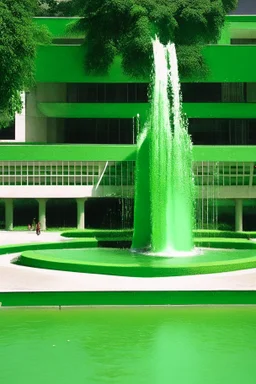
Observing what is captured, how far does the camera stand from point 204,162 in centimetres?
5119

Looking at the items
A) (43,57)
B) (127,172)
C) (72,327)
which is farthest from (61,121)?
(72,327)

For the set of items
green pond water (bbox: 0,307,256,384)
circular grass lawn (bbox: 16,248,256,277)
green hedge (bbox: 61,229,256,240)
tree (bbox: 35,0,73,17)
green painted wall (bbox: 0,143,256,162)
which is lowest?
green pond water (bbox: 0,307,256,384)

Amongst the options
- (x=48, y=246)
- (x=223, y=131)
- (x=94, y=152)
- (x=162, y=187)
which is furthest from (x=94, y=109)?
(x=162, y=187)

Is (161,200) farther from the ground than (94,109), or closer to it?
closer to it

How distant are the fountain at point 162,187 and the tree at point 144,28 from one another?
19036mm

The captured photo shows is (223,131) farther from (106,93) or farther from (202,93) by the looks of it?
(106,93)

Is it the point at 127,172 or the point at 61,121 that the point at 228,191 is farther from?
the point at 61,121

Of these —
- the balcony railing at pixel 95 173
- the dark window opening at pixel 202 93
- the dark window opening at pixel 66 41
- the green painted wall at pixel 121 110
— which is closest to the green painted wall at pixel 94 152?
the balcony railing at pixel 95 173

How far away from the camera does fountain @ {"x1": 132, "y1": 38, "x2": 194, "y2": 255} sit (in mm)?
34406

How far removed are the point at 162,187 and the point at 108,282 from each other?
9596 millimetres

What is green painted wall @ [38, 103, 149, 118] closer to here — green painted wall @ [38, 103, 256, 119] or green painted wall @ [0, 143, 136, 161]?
green painted wall @ [38, 103, 256, 119]

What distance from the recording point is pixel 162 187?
1363 inches

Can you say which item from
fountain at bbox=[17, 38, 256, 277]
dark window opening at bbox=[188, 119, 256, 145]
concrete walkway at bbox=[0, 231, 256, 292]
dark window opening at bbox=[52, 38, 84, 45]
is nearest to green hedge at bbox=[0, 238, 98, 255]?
fountain at bbox=[17, 38, 256, 277]

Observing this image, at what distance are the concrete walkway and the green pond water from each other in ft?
11.3
